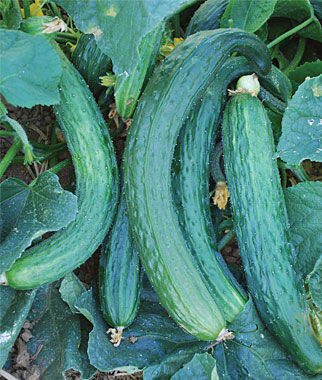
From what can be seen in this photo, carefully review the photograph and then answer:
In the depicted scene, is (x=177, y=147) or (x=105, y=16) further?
(x=177, y=147)

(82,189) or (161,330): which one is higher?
(82,189)

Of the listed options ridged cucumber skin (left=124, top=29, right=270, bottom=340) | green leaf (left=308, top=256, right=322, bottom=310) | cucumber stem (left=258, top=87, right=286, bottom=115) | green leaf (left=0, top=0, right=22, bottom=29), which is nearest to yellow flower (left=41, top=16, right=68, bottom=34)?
green leaf (left=0, top=0, right=22, bottom=29)

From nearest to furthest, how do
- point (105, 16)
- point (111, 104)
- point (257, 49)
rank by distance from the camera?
point (105, 16)
point (257, 49)
point (111, 104)

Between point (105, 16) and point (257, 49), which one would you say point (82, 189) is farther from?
point (257, 49)

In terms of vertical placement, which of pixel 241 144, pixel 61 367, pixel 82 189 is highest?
pixel 241 144

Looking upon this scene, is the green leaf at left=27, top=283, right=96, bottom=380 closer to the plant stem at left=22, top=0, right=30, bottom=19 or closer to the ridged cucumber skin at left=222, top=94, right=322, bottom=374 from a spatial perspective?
the ridged cucumber skin at left=222, top=94, right=322, bottom=374

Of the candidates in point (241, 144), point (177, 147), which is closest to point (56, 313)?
point (177, 147)

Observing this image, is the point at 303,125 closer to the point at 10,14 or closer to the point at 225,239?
the point at 225,239

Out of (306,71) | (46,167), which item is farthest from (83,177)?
(306,71)

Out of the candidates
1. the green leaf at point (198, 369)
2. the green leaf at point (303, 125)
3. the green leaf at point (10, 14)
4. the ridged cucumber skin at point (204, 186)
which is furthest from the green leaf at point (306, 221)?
the green leaf at point (10, 14)
